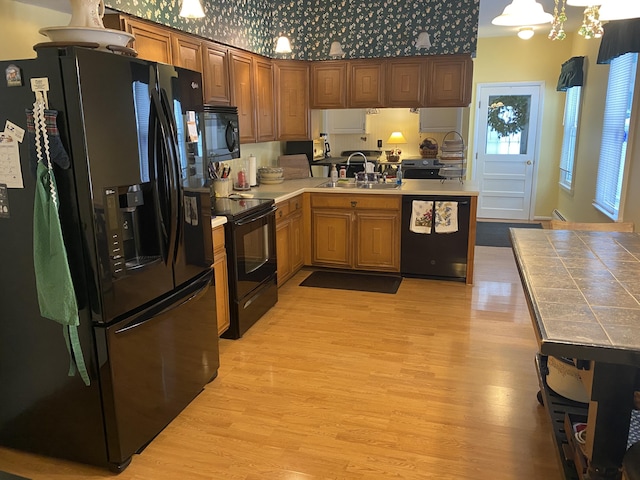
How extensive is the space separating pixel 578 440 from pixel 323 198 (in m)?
3.29

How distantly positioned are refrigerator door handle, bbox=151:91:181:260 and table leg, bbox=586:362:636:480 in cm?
175

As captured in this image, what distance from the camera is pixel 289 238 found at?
4430mm

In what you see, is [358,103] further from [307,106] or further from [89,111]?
[89,111]

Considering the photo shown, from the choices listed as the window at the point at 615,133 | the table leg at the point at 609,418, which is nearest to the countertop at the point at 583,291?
the table leg at the point at 609,418

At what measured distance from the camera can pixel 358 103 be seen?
5074 millimetres

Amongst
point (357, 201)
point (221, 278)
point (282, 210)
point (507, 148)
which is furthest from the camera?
point (507, 148)

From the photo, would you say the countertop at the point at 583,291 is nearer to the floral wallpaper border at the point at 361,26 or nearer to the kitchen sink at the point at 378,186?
the kitchen sink at the point at 378,186

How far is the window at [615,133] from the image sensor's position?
14.2 feet

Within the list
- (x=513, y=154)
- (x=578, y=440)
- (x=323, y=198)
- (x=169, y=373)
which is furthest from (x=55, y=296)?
(x=513, y=154)

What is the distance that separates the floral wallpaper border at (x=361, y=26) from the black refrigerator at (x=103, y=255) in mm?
2535

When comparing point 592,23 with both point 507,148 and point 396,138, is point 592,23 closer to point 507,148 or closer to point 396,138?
point 396,138

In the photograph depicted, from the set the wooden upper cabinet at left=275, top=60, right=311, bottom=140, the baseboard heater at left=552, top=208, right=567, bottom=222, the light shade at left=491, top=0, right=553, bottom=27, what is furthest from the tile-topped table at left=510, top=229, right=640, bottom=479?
the baseboard heater at left=552, top=208, right=567, bottom=222

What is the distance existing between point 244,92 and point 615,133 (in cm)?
354

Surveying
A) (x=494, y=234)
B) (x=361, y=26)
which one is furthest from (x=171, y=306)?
(x=494, y=234)
